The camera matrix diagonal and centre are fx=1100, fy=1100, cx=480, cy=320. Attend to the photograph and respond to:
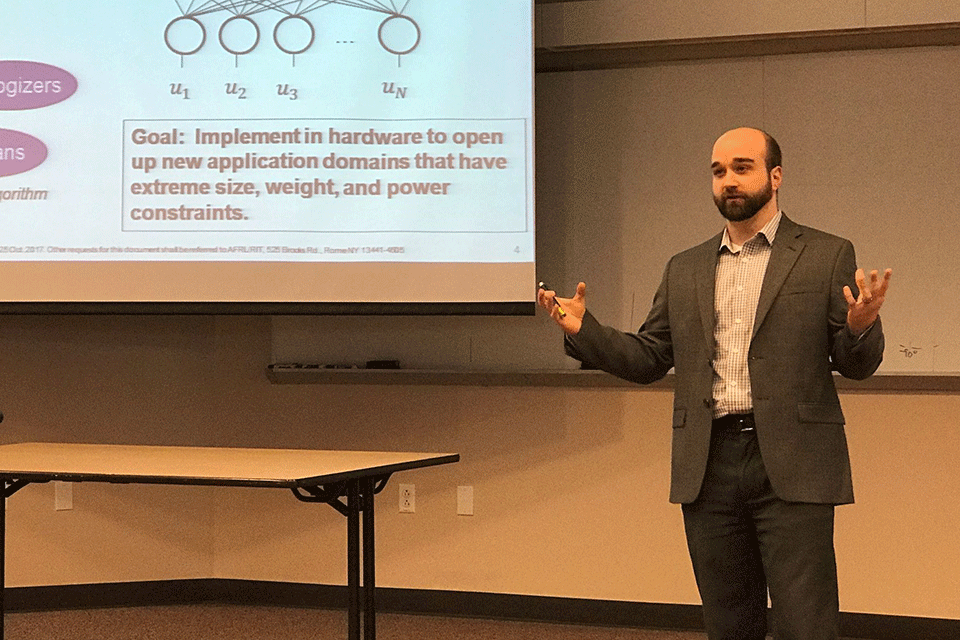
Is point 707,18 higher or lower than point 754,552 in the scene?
higher

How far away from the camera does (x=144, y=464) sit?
2992mm

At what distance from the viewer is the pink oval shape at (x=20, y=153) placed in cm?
384

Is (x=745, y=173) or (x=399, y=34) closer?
(x=745, y=173)

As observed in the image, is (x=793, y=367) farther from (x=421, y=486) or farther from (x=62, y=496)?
(x=62, y=496)

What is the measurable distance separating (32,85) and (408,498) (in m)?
2.00

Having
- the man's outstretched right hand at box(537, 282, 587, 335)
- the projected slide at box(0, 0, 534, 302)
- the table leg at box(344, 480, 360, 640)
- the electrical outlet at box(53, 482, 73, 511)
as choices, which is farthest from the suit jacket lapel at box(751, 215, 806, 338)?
the electrical outlet at box(53, 482, 73, 511)

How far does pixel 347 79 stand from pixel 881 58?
185cm

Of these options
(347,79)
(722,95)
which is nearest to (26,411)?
(347,79)

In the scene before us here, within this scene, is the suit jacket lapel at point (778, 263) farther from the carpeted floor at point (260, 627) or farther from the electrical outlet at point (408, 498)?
the electrical outlet at point (408, 498)

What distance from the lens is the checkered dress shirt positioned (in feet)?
7.22

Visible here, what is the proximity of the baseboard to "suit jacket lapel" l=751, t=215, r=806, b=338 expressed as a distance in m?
2.01

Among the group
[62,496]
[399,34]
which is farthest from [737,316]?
[62,496]

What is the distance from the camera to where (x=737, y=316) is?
2234 millimetres

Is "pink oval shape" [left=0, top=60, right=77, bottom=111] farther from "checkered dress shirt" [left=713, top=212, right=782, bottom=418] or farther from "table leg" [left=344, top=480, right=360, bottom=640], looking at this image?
"checkered dress shirt" [left=713, top=212, right=782, bottom=418]
